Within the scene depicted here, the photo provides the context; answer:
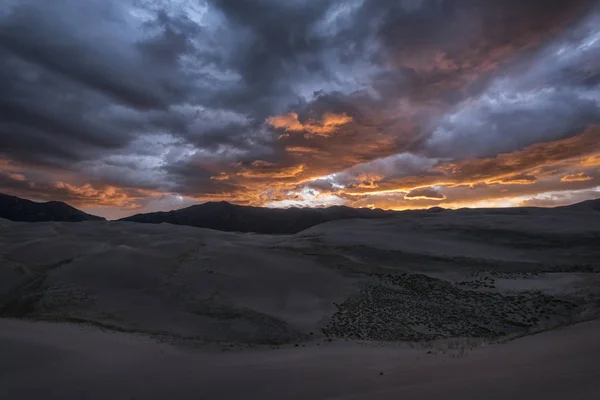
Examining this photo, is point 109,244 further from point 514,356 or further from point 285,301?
point 514,356

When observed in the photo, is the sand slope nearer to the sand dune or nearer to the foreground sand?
the sand dune

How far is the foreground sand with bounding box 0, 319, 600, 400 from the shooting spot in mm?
7003

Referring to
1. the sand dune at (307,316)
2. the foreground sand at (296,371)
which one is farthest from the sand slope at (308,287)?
the foreground sand at (296,371)

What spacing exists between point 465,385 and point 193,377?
6824 millimetres

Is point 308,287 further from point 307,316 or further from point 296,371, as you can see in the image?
point 296,371

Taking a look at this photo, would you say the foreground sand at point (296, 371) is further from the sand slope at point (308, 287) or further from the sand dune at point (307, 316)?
the sand slope at point (308, 287)

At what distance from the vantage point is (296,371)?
33.3 feet

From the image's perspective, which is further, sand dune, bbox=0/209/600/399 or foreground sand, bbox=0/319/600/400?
sand dune, bbox=0/209/600/399

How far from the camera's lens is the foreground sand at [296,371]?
700 cm

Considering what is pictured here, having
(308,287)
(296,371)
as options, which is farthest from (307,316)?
(296,371)

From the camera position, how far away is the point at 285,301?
2333 cm

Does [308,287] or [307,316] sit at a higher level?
[308,287]

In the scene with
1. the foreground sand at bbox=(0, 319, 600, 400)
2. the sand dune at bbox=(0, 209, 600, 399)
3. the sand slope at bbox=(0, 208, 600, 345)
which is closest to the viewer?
the foreground sand at bbox=(0, 319, 600, 400)

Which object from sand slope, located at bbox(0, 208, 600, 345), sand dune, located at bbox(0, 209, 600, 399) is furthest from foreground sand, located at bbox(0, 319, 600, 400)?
sand slope, located at bbox(0, 208, 600, 345)
